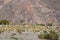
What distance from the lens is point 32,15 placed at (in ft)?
337

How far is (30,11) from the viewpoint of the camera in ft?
342

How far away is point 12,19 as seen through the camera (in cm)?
10100

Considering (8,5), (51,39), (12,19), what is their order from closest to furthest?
(51,39), (12,19), (8,5)

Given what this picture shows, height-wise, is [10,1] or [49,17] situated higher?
[10,1]

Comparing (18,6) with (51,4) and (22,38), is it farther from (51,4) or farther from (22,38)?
(22,38)

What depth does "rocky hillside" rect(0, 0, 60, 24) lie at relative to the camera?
101812mm

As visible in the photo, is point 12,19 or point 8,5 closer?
point 12,19

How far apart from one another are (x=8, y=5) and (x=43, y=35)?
281ft

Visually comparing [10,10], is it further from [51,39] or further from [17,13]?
[51,39]

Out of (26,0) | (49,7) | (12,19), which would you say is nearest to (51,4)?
(49,7)

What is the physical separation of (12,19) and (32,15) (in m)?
7.18

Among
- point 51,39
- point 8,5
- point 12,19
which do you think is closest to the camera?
point 51,39

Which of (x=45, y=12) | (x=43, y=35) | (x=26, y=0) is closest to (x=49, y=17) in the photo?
(x=45, y=12)

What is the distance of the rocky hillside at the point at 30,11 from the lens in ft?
334
